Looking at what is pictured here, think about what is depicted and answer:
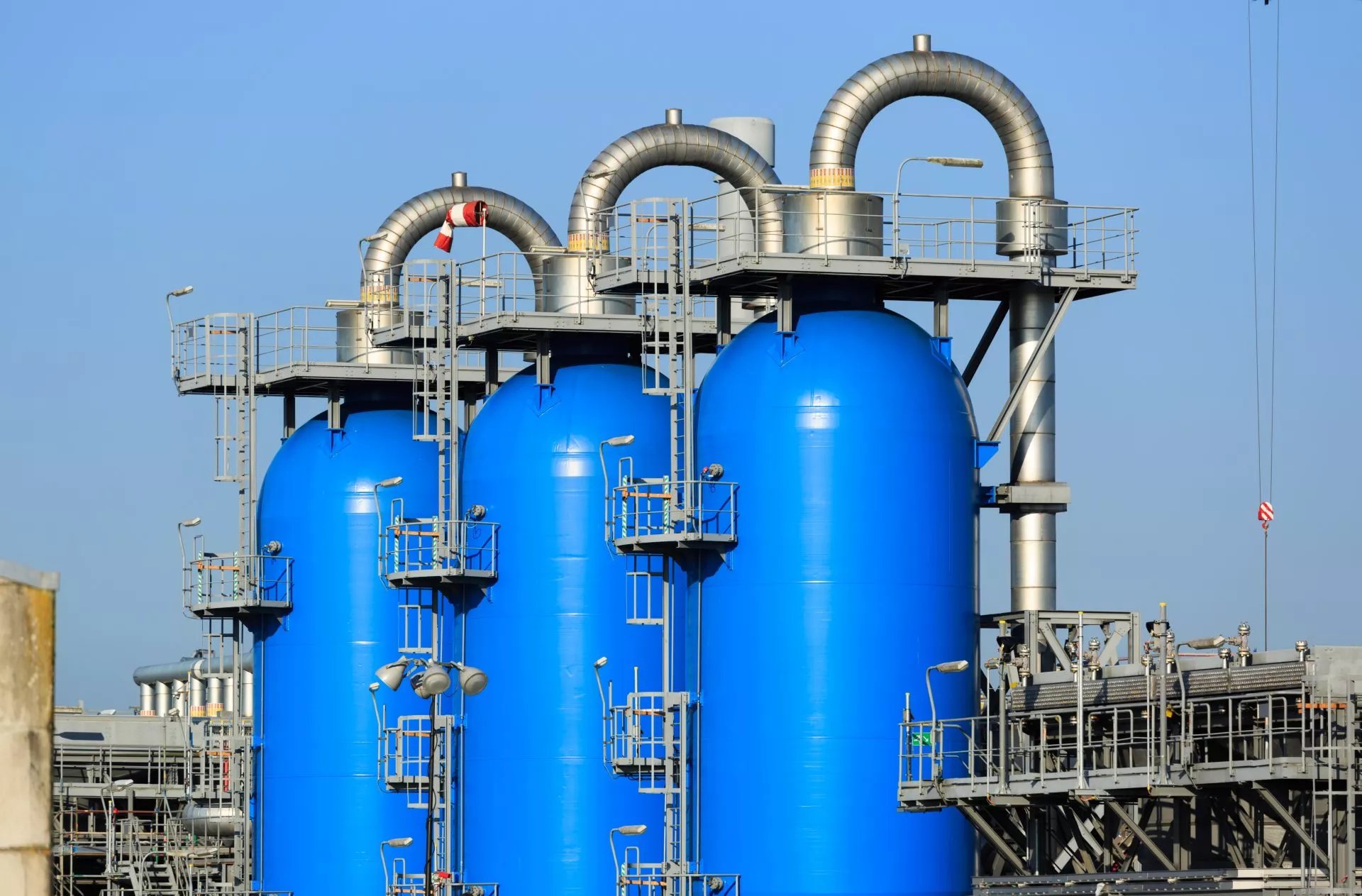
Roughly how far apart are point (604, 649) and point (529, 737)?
6.68ft

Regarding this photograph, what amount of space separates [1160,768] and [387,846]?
22.4 meters

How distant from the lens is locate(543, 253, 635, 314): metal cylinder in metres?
50.9

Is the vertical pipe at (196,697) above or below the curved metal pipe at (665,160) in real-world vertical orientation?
below

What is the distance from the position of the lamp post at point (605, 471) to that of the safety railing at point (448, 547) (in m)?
2.46

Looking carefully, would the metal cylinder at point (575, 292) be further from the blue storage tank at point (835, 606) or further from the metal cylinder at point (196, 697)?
the metal cylinder at point (196, 697)

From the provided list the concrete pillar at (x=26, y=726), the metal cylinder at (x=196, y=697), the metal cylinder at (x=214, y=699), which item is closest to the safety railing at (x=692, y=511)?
the concrete pillar at (x=26, y=726)

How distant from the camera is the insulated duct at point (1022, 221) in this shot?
149ft

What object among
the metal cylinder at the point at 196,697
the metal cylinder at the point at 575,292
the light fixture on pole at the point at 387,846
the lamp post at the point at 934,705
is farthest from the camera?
the metal cylinder at the point at 196,697

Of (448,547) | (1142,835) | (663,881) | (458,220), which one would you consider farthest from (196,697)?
(1142,835)

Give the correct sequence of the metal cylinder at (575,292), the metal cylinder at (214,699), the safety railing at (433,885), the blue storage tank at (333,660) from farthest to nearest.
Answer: the metal cylinder at (214,699) < the blue storage tank at (333,660) < the metal cylinder at (575,292) < the safety railing at (433,885)

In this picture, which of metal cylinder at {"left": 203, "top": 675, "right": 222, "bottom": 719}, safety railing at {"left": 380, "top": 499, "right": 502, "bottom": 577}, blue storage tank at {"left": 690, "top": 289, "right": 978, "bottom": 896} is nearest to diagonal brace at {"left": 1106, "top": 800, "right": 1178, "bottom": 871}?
blue storage tank at {"left": 690, "top": 289, "right": 978, "bottom": 896}

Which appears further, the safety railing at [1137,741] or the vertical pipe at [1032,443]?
the vertical pipe at [1032,443]

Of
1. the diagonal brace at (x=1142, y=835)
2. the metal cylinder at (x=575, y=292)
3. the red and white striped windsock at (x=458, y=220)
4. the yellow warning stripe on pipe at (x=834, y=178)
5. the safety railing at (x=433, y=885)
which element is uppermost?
the red and white striped windsock at (x=458, y=220)

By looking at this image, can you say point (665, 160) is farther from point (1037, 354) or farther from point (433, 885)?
point (433, 885)
